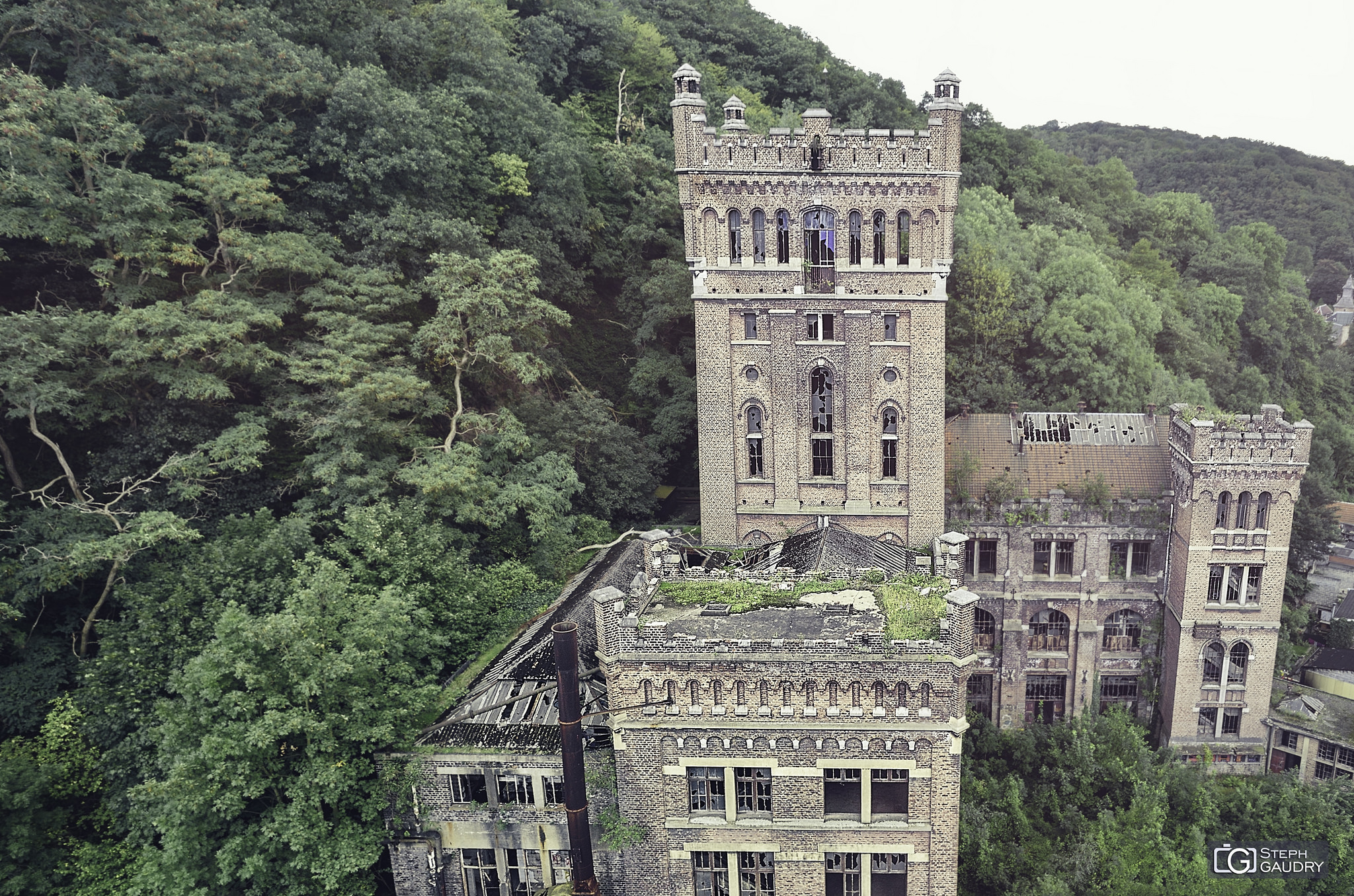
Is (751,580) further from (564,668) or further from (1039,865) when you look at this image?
(1039,865)

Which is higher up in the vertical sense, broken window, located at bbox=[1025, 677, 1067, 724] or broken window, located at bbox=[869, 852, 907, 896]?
broken window, located at bbox=[869, 852, 907, 896]

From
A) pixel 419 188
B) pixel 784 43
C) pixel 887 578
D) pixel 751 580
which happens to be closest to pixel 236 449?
pixel 419 188

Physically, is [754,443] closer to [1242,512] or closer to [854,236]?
[854,236]

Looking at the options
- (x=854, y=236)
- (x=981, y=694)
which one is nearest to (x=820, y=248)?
(x=854, y=236)

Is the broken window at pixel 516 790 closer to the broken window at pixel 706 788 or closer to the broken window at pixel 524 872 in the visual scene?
Answer: the broken window at pixel 524 872

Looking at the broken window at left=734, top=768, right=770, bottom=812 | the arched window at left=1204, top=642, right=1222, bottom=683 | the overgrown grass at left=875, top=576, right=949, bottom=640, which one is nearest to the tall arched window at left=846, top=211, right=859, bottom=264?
the overgrown grass at left=875, top=576, right=949, bottom=640

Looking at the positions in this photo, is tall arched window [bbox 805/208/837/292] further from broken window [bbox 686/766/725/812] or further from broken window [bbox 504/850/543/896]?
broken window [bbox 504/850/543/896]
